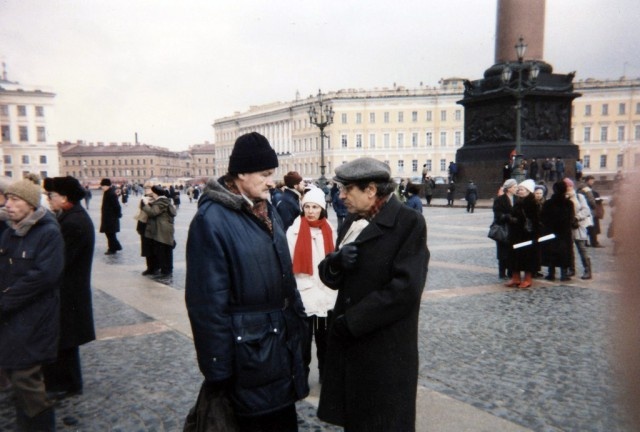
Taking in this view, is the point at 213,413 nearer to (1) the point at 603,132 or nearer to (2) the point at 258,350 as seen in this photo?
(2) the point at 258,350

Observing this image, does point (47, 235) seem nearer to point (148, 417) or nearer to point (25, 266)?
point (25, 266)

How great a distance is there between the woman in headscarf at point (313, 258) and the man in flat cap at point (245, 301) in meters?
1.33

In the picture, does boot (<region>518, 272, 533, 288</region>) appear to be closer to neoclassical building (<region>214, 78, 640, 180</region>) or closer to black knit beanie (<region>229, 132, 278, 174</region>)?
black knit beanie (<region>229, 132, 278, 174</region>)

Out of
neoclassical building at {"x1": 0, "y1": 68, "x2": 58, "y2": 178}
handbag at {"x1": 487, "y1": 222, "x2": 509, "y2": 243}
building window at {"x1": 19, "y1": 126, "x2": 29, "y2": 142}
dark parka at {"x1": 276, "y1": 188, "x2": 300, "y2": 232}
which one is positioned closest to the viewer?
dark parka at {"x1": 276, "y1": 188, "x2": 300, "y2": 232}

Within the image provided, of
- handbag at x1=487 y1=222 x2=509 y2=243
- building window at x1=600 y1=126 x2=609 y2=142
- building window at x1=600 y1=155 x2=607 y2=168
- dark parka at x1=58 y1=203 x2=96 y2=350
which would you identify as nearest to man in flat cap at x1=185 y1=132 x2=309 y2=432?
dark parka at x1=58 y1=203 x2=96 y2=350

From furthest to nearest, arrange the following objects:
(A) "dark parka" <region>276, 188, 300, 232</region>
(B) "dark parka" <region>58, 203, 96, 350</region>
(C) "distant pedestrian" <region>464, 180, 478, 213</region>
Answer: (C) "distant pedestrian" <region>464, 180, 478, 213</region> → (A) "dark parka" <region>276, 188, 300, 232</region> → (B) "dark parka" <region>58, 203, 96, 350</region>

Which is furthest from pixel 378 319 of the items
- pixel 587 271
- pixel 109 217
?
pixel 109 217

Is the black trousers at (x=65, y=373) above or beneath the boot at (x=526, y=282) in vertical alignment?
above

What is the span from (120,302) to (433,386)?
15.1 ft

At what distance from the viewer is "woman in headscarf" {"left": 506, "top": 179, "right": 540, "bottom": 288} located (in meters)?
7.51

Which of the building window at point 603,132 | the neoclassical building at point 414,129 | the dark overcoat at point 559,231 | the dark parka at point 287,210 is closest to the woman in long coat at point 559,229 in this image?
the dark overcoat at point 559,231

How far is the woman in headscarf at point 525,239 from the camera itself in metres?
7.51

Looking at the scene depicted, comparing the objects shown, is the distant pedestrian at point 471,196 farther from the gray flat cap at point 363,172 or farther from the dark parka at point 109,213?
the gray flat cap at point 363,172

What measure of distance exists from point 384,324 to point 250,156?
3.32 feet
